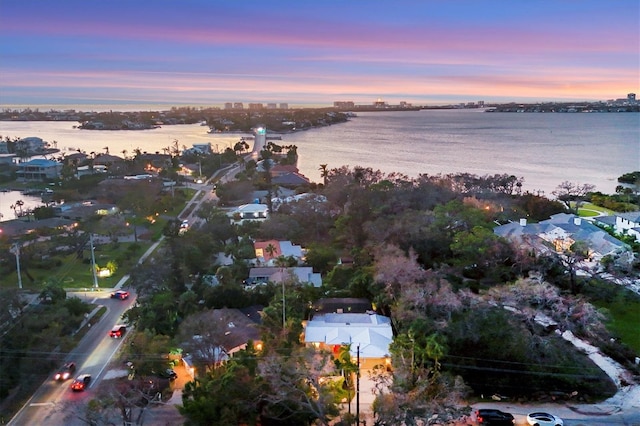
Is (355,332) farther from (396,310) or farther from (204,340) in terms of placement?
(204,340)

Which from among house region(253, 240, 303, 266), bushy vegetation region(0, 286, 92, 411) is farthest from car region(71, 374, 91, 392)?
house region(253, 240, 303, 266)

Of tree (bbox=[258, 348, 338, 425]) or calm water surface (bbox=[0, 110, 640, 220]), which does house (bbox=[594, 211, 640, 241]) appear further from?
tree (bbox=[258, 348, 338, 425])

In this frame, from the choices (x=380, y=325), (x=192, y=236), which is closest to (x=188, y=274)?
(x=192, y=236)

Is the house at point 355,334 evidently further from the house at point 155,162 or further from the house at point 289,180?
the house at point 155,162

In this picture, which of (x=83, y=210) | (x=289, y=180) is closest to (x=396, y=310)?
(x=83, y=210)

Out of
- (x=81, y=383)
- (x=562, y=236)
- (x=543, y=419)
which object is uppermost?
(x=562, y=236)

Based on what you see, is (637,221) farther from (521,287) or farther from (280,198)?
(280,198)
